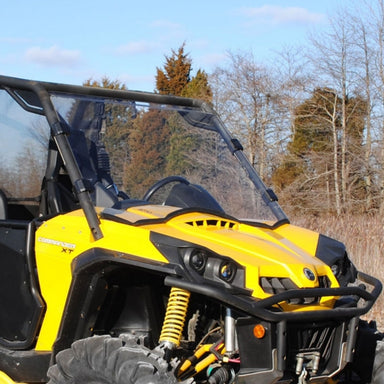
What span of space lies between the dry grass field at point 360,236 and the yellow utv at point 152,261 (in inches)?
186

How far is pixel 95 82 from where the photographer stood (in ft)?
26.0

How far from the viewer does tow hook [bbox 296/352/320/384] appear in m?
3.93

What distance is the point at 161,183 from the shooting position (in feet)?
16.5

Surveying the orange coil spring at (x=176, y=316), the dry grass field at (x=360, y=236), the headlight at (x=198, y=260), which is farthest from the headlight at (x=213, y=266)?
the dry grass field at (x=360, y=236)

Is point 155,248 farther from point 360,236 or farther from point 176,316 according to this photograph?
point 360,236

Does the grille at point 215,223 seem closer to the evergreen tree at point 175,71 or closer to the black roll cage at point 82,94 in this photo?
the black roll cage at point 82,94

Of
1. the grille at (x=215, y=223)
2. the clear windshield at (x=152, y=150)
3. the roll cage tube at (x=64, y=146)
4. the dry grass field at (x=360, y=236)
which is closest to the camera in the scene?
the roll cage tube at (x=64, y=146)

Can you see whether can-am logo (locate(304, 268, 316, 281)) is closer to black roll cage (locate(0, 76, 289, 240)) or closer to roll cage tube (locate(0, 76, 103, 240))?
black roll cage (locate(0, 76, 289, 240))

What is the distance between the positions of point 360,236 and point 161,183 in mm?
6417

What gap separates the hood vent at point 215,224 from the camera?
4273 mm

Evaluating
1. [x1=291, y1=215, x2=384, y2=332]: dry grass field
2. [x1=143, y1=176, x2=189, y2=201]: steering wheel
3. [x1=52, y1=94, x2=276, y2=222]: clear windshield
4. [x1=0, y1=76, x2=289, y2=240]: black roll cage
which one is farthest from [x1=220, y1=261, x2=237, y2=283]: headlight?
[x1=291, y1=215, x2=384, y2=332]: dry grass field

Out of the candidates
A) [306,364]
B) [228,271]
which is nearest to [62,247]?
[228,271]

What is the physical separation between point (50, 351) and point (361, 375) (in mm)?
2029

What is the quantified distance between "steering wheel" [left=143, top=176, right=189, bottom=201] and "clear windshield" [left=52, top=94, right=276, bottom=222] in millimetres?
23
